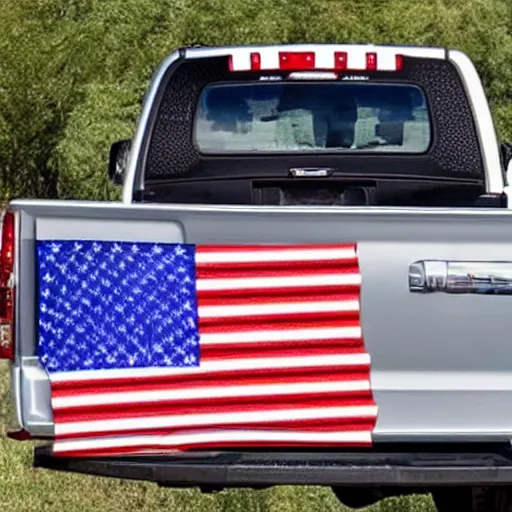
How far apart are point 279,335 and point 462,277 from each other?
2.00 feet

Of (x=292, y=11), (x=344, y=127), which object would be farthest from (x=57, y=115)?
(x=344, y=127)

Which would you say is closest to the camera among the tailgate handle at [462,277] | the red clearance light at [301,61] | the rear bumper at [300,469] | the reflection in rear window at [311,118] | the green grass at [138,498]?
the rear bumper at [300,469]

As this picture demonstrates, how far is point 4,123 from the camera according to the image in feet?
79.0

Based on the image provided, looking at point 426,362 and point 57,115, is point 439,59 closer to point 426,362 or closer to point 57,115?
point 426,362

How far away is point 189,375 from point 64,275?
1.68 feet

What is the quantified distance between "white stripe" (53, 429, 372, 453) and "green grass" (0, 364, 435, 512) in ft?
6.18

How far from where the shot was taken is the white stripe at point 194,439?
5.04 meters

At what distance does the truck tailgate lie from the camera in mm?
5023

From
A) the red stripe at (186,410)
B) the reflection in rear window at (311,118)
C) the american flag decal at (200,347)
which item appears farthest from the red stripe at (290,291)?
the reflection in rear window at (311,118)

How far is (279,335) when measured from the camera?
5031 mm

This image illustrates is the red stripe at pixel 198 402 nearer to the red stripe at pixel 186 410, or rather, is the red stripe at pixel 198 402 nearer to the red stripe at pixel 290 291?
the red stripe at pixel 186 410

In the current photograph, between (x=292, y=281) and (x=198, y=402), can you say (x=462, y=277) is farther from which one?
(x=198, y=402)

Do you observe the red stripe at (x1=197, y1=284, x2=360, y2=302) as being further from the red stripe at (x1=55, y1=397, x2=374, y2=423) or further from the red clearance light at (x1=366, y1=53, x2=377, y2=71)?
the red clearance light at (x1=366, y1=53, x2=377, y2=71)

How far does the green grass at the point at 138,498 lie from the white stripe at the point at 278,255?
7.13ft
